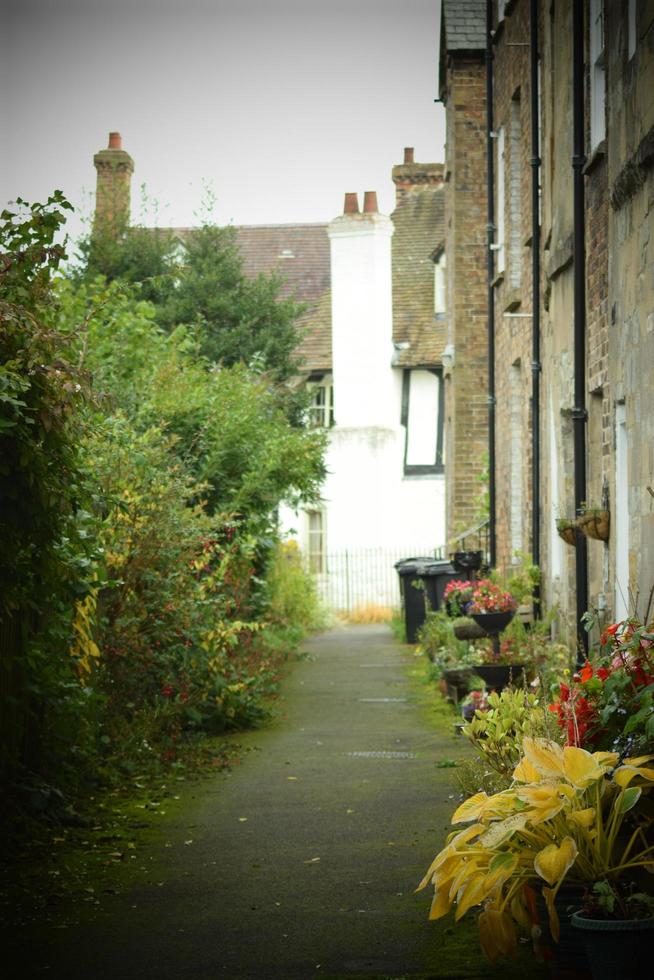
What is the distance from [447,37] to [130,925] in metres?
18.4

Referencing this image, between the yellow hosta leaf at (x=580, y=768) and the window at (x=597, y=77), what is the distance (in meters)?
6.73

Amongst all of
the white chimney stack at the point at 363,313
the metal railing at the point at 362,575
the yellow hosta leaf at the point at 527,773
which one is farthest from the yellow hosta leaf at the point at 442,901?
the white chimney stack at the point at 363,313

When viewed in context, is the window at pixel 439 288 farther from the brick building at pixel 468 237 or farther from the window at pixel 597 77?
the window at pixel 597 77

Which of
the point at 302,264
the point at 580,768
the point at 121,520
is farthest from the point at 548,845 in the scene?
the point at 302,264

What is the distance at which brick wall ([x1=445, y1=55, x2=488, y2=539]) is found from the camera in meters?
21.5

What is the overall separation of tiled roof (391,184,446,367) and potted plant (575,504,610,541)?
20.7m

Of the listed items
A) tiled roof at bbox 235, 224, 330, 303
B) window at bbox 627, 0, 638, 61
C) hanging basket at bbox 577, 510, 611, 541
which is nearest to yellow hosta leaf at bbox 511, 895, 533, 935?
hanging basket at bbox 577, 510, 611, 541

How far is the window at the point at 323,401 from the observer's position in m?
31.5

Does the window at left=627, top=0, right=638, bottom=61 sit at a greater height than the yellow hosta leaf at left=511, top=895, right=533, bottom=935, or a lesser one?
greater

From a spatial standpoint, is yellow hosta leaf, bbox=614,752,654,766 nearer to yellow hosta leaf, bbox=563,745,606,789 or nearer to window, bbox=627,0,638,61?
yellow hosta leaf, bbox=563,745,606,789

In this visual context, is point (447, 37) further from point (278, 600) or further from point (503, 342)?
point (278, 600)

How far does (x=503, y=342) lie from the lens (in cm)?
1766

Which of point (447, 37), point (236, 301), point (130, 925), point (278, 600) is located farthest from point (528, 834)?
point (236, 301)

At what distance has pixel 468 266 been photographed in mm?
21484
